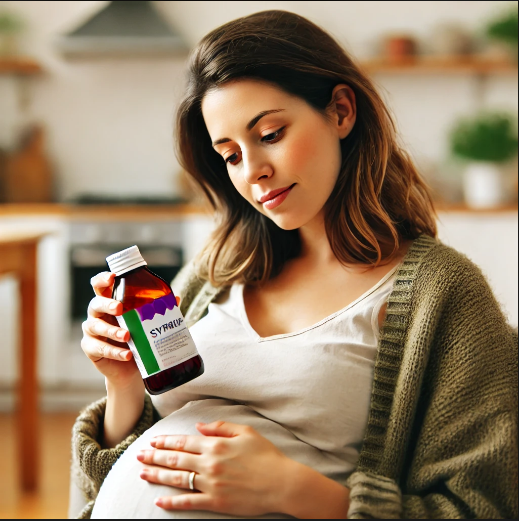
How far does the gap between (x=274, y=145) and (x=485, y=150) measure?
2142 millimetres

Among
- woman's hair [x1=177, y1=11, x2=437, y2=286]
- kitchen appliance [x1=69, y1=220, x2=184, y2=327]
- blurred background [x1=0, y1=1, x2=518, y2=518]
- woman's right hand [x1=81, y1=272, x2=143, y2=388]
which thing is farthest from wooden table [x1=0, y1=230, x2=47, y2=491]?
woman's right hand [x1=81, y1=272, x2=143, y2=388]

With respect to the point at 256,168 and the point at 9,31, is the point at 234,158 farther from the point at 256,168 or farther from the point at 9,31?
the point at 9,31

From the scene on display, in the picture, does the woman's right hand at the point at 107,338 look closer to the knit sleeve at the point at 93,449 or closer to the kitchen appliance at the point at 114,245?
the knit sleeve at the point at 93,449

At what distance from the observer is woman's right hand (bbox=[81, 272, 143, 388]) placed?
2.82 ft

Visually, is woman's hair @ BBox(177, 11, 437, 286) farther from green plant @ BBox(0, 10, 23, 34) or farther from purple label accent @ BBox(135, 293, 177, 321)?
green plant @ BBox(0, 10, 23, 34)

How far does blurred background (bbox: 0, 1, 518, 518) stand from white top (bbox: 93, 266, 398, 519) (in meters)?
1.61

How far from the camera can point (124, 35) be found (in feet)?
10.4

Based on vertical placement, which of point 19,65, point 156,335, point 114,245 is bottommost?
point 156,335

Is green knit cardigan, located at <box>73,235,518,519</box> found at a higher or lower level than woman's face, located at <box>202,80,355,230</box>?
lower

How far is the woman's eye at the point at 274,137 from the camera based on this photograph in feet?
3.13

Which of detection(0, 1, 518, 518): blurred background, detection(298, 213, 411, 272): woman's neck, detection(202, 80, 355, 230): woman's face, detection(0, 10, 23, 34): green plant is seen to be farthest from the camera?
detection(0, 10, 23, 34): green plant

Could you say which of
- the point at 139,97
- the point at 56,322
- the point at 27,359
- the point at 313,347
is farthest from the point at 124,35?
the point at 313,347

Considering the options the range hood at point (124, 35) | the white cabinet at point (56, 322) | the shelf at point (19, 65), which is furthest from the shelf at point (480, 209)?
the shelf at point (19, 65)

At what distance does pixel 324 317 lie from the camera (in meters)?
0.97
